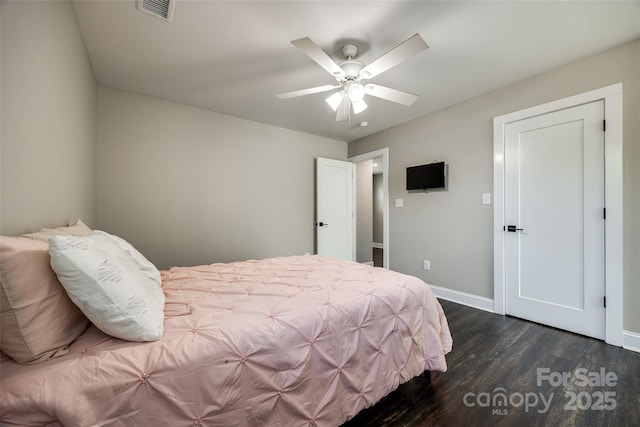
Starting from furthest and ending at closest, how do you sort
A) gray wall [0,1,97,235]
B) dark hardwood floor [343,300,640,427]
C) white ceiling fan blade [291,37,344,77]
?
white ceiling fan blade [291,37,344,77], dark hardwood floor [343,300,640,427], gray wall [0,1,97,235]

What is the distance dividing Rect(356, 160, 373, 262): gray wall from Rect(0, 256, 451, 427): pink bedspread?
3.85 m

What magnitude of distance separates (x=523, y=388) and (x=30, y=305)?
8.22 feet

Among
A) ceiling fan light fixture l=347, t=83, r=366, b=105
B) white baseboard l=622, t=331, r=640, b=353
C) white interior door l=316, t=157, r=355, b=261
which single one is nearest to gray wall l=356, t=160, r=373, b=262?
white interior door l=316, t=157, r=355, b=261

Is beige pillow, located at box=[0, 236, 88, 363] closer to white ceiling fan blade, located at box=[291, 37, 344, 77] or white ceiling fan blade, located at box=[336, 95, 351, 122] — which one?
white ceiling fan blade, located at box=[291, 37, 344, 77]

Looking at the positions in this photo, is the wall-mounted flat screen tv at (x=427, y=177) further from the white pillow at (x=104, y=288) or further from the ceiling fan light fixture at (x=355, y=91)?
the white pillow at (x=104, y=288)

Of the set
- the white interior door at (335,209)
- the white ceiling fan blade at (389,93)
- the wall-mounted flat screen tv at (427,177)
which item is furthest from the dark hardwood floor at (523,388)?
the white interior door at (335,209)

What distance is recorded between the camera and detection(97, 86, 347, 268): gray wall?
111 inches

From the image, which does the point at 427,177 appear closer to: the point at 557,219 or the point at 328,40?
the point at 557,219

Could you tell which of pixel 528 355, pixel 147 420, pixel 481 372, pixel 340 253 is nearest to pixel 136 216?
pixel 147 420

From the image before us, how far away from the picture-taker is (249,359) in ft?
3.47

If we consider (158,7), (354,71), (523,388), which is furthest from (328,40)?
(523,388)

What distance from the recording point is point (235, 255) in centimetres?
357

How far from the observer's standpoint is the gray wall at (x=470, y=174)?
2080 millimetres

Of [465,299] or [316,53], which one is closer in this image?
[316,53]
